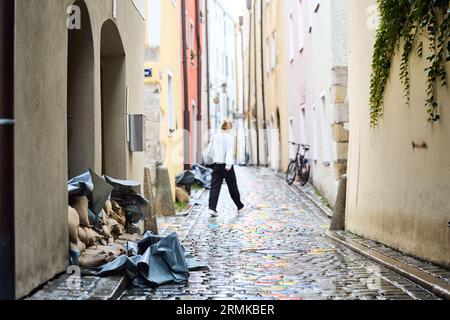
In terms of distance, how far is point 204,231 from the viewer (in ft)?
39.0

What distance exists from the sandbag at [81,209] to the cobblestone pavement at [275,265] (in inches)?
37.2

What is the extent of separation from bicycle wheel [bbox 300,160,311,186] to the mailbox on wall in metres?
10.3

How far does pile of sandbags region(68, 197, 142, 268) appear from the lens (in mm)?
6852

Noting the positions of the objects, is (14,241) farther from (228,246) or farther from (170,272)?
(228,246)

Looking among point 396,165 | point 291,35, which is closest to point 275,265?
point 396,165

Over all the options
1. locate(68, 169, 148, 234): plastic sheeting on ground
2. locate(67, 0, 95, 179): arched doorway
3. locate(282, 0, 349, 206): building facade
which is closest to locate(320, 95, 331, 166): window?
locate(282, 0, 349, 206): building facade

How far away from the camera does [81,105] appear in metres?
8.26

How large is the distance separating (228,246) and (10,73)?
210 inches

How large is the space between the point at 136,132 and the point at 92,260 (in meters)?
4.08

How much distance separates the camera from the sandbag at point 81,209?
723 centimetres

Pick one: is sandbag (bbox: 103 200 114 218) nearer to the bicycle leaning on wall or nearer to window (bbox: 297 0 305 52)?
the bicycle leaning on wall

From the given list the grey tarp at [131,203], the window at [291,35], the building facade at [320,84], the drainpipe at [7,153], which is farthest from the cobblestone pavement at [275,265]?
the window at [291,35]

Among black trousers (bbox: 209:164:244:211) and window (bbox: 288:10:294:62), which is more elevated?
window (bbox: 288:10:294:62)

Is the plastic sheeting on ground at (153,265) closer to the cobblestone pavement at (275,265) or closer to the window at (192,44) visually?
the cobblestone pavement at (275,265)
